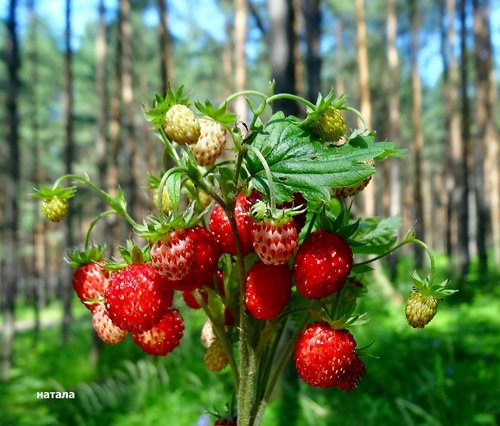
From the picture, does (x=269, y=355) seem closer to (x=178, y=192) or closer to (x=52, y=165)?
(x=178, y=192)

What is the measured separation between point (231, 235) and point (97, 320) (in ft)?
1.01

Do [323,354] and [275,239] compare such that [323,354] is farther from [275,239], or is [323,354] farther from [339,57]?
[339,57]

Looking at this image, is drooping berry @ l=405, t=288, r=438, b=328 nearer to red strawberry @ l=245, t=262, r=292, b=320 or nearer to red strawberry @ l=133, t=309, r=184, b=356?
red strawberry @ l=245, t=262, r=292, b=320

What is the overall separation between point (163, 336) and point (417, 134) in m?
16.8

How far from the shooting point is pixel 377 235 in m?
1.07

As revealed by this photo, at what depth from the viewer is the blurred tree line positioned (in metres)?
9.59

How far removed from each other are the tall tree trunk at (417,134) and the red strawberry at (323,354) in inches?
529

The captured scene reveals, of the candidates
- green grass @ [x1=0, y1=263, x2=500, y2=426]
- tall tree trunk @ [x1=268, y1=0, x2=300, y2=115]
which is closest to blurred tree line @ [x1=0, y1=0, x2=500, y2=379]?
tall tree trunk @ [x1=268, y1=0, x2=300, y2=115]

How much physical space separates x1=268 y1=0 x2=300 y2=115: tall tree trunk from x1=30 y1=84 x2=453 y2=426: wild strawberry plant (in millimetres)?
3311

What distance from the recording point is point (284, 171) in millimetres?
863

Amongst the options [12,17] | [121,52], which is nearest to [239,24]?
[121,52]

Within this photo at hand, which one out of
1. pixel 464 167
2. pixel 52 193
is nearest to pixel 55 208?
pixel 52 193

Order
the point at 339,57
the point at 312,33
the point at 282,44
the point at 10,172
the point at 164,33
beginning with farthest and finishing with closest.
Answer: the point at 339,57 → the point at 164,33 → the point at 10,172 → the point at 312,33 → the point at 282,44

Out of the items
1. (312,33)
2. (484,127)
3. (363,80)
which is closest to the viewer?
(312,33)
